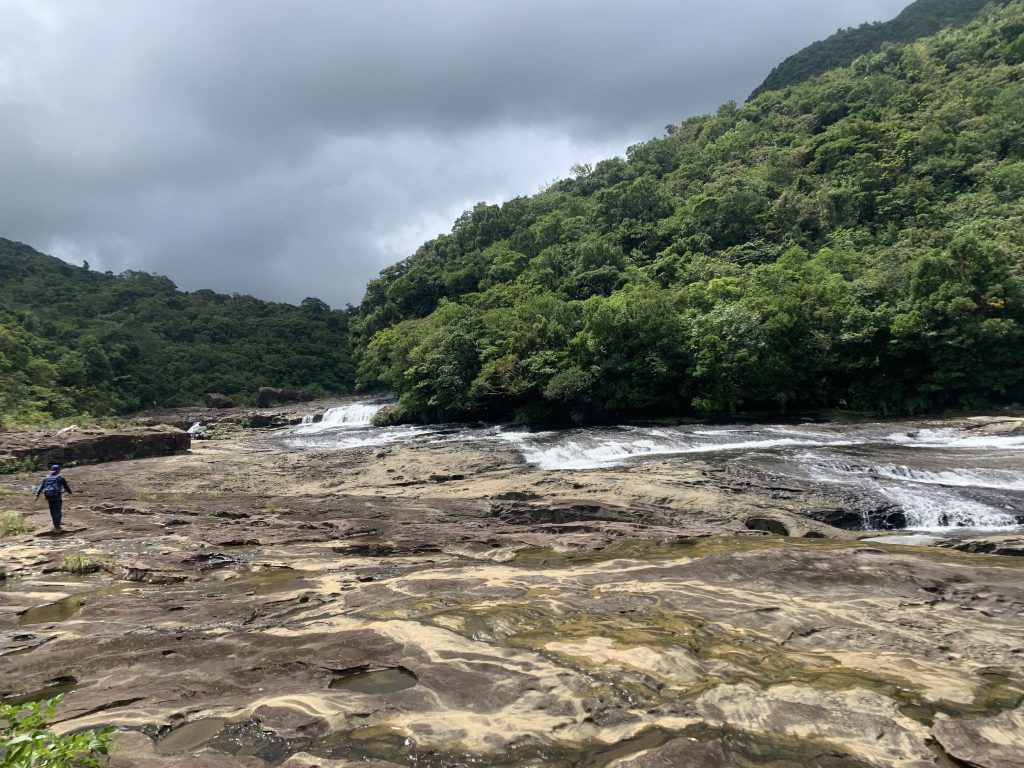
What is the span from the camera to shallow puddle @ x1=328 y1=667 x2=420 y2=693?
5516mm

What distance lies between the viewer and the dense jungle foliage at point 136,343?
44469 millimetres

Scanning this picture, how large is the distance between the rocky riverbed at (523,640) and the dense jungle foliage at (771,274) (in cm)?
2219

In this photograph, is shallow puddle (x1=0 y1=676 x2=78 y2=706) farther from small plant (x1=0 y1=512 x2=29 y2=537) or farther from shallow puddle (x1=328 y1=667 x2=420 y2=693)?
small plant (x1=0 y1=512 x2=29 y2=537)

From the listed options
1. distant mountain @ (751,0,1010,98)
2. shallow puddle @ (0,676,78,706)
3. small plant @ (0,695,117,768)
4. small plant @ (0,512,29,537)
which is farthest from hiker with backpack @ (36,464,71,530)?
distant mountain @ (751,0,1010,98)

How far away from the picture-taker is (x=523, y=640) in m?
6.62

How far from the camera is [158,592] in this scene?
877 cm

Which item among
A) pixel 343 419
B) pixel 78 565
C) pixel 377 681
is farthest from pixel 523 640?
pixel 343 419

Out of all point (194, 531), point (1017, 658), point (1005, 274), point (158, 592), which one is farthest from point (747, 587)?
point (1005, 274)

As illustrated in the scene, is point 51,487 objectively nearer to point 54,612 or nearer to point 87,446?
point 54,612

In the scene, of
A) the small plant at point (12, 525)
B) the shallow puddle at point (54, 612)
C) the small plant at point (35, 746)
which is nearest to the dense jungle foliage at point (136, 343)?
the small plant at point (12, 525)

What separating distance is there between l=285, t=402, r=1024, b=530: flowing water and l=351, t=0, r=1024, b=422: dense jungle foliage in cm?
555

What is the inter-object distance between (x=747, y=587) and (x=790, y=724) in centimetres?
398

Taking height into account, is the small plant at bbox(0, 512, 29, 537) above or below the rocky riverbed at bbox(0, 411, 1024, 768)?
above

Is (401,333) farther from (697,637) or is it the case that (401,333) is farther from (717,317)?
(697,637)
